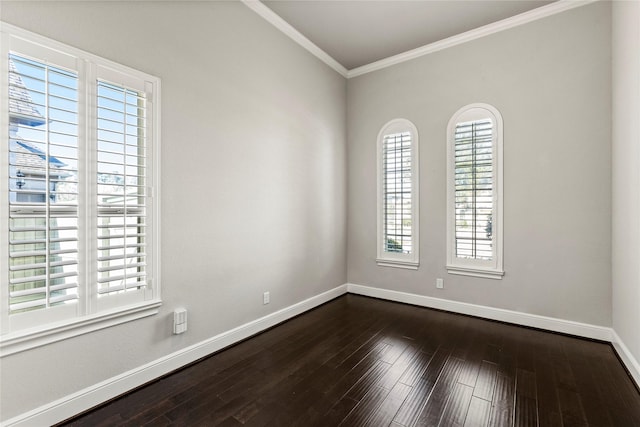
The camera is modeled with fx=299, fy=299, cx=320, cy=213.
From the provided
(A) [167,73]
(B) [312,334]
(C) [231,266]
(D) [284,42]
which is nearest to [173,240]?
(C) [231,266]

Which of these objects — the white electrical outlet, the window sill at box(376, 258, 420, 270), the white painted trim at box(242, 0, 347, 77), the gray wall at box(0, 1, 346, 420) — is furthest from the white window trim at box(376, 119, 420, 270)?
the white electrical outlet

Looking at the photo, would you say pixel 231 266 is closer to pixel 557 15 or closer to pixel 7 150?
pixel 7 150

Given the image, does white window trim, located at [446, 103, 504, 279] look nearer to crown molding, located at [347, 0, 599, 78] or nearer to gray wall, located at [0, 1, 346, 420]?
crown molding, located at [347, 0, 599, 78]

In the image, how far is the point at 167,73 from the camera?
89.1 inches

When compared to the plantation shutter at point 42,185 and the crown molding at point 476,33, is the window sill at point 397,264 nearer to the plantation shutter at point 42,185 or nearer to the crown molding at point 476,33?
the crown molding at point 476,33

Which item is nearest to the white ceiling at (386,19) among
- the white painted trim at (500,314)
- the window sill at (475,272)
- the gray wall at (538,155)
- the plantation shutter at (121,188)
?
the gray wall at (538,155)

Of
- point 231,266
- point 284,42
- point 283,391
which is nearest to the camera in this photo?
point 283,391

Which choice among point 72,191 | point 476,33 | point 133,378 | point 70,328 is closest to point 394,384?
point 133,378

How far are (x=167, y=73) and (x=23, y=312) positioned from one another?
1779 millimetres

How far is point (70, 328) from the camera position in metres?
1.76

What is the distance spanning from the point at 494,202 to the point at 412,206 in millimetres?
928

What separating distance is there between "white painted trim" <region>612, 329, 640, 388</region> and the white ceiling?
3210 mm

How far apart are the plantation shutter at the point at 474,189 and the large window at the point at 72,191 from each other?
3152 millimetres

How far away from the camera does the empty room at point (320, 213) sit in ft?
5.74
